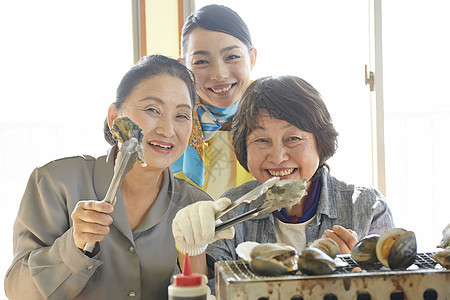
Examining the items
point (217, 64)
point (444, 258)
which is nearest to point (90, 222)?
point (444, 258)

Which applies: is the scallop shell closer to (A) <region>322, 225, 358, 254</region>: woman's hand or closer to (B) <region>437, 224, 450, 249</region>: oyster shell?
(B) <region>437, 224, 450, 249</region>: oyster shell

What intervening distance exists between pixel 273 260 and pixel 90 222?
446mm

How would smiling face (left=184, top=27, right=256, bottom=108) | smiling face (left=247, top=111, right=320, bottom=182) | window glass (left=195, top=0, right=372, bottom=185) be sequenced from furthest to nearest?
window glass (left=195, top=0, right=372, bottom=185) < smiling face (left=184, top=27, right=256, bottom=108) < smiling face (left=247, top=111, right=320, bottom=182)

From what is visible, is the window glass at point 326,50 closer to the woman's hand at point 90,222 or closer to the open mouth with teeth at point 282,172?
the open mouth with teeth at point 282,172

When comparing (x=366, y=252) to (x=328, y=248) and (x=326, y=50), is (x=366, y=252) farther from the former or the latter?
(x=326, y=50)

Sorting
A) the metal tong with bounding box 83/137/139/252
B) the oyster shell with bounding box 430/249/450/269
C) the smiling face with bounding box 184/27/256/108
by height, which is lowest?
the oyster shell with bounding box 430/249/450/269

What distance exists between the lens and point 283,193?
0.75 metres

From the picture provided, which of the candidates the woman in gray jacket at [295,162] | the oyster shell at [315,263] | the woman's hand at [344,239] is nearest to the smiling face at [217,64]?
the woman in gray jacket at [295,162]

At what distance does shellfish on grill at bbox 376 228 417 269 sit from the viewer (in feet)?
2.30

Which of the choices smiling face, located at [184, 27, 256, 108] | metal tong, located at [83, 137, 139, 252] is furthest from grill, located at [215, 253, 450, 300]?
smiling face, located at [184, 27, 256, 108]

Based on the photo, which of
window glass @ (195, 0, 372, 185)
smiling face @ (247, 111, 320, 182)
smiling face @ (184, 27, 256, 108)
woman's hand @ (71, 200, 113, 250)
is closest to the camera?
woman's hand @ (71, 200, 113, 250)

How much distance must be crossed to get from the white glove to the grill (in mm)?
181

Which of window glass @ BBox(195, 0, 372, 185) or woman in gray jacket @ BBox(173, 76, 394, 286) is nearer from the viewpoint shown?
woman in gray jacket @ BBox(173, 76, 394, 286)

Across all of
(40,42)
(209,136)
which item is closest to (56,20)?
(40,42)
